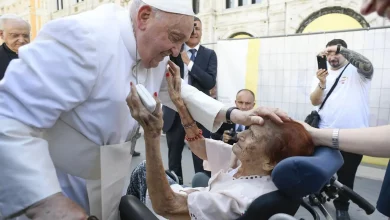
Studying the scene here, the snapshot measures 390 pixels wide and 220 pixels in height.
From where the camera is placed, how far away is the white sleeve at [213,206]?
1309 mm

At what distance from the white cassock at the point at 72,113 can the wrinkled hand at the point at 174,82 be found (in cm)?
19

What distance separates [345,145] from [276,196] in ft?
1.55

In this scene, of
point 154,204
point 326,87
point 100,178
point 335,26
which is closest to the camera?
point 100,178

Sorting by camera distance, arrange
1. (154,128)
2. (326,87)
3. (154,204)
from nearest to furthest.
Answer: (154,128)
(154,204)
(326,87)

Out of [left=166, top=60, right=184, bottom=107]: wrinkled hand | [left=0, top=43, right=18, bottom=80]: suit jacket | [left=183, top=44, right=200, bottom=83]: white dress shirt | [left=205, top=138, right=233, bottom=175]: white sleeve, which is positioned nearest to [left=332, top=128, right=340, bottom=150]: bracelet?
[left=205, top=138, right=233, bottom=175]: white sleeve

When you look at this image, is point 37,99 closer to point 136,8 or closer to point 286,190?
point 136,8

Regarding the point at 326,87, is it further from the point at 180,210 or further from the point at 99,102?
the point at 99,102

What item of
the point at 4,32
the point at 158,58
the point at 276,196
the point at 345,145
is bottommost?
the point at 276,196

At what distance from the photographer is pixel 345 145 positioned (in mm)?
1455

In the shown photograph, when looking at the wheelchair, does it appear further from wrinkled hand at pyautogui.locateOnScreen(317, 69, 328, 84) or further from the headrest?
wrinkled hand at pyautogui.locateOnScreen(317, 69, 328, 84)

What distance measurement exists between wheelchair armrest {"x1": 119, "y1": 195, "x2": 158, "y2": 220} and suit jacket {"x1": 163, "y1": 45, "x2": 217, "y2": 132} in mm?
1815

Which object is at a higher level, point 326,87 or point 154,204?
point 326,87

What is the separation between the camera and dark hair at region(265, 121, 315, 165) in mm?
1460

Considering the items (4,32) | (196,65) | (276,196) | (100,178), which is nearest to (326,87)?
(196,65)
